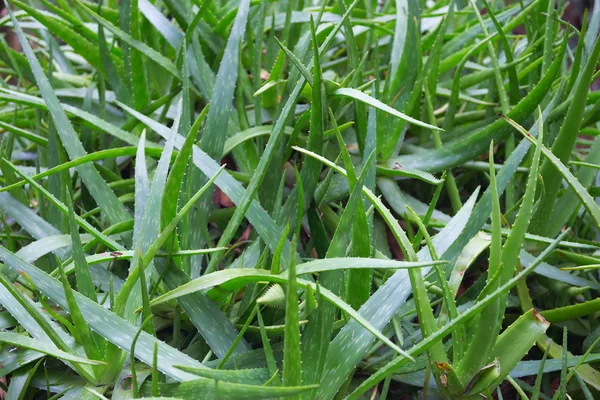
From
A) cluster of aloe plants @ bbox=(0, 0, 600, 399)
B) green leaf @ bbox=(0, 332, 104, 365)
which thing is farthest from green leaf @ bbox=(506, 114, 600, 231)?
green leaf @ bbox=(0, 332, 104, 365)

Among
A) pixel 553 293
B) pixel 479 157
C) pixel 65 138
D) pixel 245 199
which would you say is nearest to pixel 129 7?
pixel 65 138

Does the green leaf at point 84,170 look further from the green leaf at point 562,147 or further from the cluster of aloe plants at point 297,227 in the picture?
the green leaf at point 562,147

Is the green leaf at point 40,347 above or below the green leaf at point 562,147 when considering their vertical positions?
below

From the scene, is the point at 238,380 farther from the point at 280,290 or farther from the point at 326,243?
the point at 326,243

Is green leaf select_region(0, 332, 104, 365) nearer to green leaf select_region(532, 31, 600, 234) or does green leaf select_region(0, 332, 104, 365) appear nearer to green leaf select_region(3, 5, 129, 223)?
green leaf select_region(3, 5, 129, 223)

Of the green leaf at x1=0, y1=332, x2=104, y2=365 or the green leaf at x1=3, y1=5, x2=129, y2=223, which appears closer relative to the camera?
the green leaf at x1=0, y1=332, x2=104, y2=365

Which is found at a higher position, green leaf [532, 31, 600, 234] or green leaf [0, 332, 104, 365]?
green leaf [532, 31, 600, 234]

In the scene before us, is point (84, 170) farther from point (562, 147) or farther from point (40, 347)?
point (562, 147)

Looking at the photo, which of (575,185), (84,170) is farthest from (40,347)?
(575,185)

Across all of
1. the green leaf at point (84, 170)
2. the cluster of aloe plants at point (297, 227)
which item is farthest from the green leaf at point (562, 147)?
the green leaf at point (84, 170)
